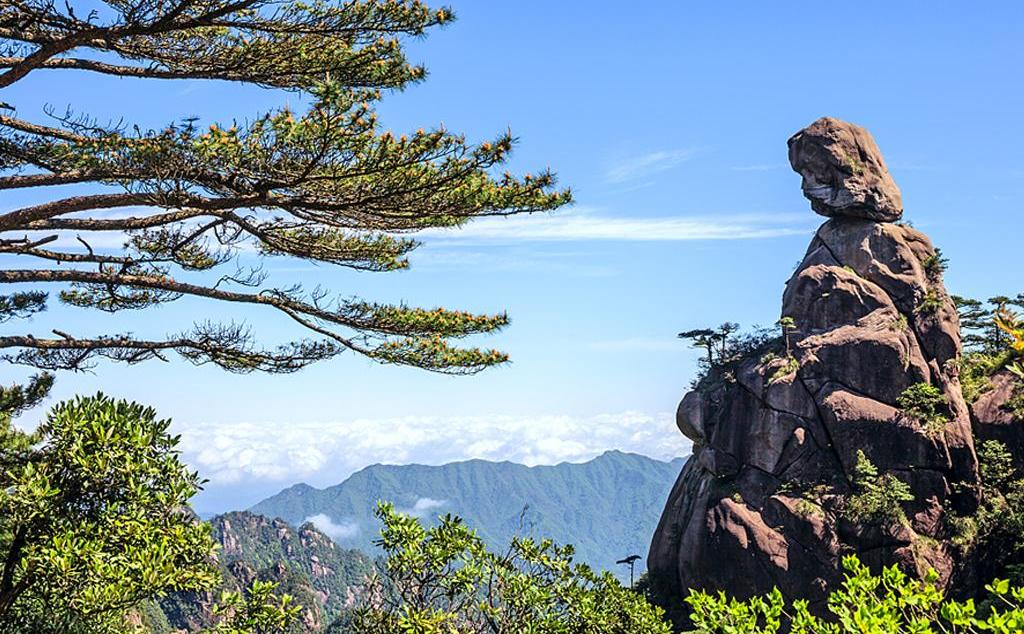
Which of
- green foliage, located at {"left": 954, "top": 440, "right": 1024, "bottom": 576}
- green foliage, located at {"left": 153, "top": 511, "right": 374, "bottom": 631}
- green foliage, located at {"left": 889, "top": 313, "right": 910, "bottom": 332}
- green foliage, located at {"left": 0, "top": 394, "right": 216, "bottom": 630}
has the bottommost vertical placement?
green foliage, located at {"left": 153, "top": 511, "right": 374, "bottom": 631}

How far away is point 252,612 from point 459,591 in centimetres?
143

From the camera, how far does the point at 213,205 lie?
7.61 meters

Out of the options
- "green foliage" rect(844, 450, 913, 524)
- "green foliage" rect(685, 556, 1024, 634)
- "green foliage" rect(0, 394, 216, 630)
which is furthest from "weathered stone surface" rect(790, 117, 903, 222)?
"green foliage" rect(0, 394, 216, 630)

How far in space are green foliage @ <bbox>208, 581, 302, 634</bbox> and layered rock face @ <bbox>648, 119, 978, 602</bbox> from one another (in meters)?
20.8

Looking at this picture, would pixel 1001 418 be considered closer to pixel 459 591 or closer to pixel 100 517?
pixel 459 591

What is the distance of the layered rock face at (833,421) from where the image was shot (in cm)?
2266

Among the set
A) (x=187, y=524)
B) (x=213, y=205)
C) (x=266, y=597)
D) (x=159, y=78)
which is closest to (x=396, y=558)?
(x=266, y=597)

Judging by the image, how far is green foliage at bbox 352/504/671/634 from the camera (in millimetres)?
5312

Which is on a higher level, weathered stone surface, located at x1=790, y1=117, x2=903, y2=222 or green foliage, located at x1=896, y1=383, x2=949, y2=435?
weathered stone surface, located at x1=790, y1=117, x2=903, y2=222

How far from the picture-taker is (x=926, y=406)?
75.6 feet

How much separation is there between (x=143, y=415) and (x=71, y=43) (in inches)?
176

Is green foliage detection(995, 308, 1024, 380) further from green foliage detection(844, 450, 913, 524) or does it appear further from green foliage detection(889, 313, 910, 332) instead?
green foliage detection(889, 313, 910, 332)

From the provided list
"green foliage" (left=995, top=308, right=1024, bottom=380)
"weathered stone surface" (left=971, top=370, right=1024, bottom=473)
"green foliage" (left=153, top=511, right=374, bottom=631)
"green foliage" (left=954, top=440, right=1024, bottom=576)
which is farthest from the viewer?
"green foliage" (left=153, top=511, right=374, bottom=631)

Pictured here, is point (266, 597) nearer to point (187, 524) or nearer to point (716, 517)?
point (187, 524)
